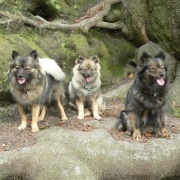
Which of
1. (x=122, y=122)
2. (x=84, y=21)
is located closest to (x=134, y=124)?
(x=122, y=122)

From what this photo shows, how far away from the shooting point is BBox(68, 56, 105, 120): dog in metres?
7.56

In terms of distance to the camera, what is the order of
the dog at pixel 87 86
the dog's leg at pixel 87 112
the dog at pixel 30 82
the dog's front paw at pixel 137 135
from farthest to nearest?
the dog's leg at pixel 87 112, the dog at pixel 87 86, the dog at pixel 30 82, the dog's front paw at pixel 137 135

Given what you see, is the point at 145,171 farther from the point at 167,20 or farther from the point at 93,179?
the point at 167,20

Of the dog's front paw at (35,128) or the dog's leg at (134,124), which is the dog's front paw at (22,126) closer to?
the dog's front paw at (35,128)

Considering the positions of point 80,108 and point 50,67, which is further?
point 80,108

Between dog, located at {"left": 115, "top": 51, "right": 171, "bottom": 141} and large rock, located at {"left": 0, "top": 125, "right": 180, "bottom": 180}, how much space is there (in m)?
0.39

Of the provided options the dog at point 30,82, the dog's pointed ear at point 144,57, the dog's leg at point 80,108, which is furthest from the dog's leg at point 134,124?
the dog at point 30,82

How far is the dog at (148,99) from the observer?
598 centimetres

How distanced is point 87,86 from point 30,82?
4.87 feet

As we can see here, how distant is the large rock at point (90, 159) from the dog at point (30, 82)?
0.73m

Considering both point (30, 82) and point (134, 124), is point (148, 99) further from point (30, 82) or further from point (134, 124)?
point (30, 82)

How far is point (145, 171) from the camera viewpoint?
573 cm

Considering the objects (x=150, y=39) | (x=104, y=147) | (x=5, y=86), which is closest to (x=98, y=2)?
(x=150, y=39)

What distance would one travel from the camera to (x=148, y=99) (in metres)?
6.21
